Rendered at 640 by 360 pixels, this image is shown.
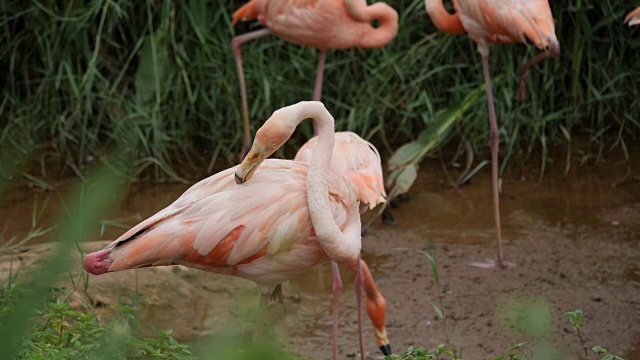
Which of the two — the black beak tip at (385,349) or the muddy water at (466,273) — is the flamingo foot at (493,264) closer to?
the muddy water at (466,273)

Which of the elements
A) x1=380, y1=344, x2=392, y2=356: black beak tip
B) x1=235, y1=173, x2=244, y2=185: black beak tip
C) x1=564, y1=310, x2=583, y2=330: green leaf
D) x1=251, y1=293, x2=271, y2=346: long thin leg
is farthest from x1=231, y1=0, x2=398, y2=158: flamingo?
x1=564, y1=310, x2=583, y2=330: green leaf

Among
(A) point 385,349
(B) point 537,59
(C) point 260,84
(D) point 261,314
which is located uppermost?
(B) point 537,59

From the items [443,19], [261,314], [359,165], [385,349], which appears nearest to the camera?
[261,314]

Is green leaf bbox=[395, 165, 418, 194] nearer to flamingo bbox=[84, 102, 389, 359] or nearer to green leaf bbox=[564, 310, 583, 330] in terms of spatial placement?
flamingo bbox=[84, 102, 389, 359]

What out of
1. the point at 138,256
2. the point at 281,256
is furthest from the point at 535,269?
the point at 138,256

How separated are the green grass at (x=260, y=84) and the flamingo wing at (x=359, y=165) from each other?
1750 millimetres

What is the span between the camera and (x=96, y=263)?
8.89 feet

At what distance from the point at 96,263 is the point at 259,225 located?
49 centimetres

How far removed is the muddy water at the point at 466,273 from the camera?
3.63 meters

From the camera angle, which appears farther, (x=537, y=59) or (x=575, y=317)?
(x=537, y=59)

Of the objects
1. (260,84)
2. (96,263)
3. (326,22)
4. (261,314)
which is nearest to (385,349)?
(261,314)

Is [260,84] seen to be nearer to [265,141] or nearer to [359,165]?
[359,165]

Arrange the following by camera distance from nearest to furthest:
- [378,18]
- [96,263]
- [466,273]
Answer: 1. [96,263]
2. [466,273]
3. [378,18]

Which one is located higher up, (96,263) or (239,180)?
(239,180)
